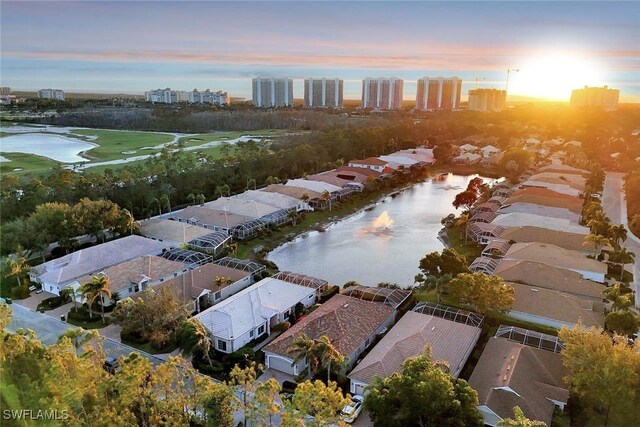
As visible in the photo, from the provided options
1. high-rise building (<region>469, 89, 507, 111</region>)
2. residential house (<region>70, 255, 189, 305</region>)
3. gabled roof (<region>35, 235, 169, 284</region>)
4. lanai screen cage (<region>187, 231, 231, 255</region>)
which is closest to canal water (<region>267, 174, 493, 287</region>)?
lanai screen cage (<region>187, 231, 231, 255</region>)

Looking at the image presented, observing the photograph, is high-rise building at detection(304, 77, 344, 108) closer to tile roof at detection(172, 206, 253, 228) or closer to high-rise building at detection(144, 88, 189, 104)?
high-rise building at detection(144, 88, 189, 104)

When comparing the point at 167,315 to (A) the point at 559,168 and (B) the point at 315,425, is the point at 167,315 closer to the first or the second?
(B) the point at 315,425

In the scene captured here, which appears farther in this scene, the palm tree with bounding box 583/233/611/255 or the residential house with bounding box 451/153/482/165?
the residential house with bounding box 451/153/482/165

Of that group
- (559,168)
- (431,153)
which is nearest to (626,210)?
(559,168)

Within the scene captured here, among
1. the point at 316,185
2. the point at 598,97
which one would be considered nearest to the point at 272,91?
the point at 598,97

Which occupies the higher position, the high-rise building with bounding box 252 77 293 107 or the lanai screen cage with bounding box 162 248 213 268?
the high-rise building with bounding box 252 77 293 107

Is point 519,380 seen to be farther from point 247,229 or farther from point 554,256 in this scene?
point 247,229

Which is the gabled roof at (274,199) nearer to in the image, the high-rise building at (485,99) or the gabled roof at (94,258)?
the gabled roof at (94,258)
